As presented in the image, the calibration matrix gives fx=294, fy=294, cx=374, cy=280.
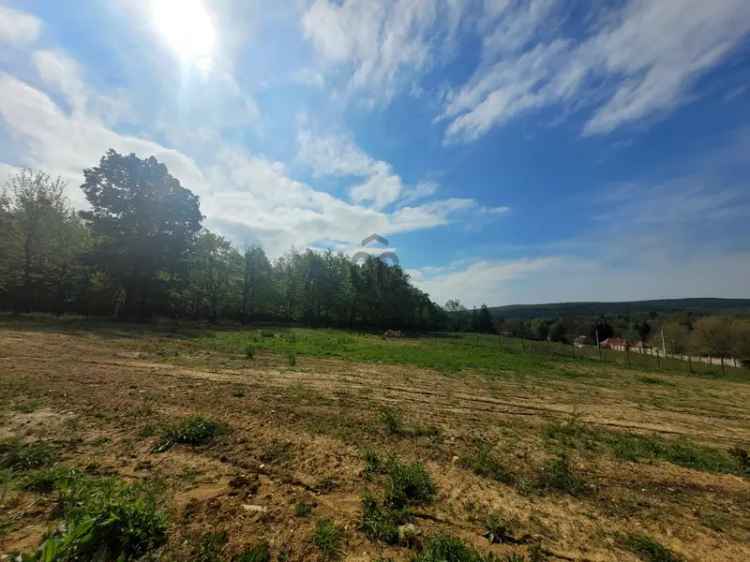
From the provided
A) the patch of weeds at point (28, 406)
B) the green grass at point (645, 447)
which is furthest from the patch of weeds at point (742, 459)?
the patch of weeds at point (28, 406)

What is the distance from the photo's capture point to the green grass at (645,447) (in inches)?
234

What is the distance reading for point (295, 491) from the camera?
4.03 meters

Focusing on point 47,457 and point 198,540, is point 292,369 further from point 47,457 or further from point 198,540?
point 198,540

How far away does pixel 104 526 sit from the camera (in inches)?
106

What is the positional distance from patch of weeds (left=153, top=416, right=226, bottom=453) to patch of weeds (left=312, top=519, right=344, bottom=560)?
2928 millimetres

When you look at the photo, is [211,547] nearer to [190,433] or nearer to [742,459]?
[190,433]

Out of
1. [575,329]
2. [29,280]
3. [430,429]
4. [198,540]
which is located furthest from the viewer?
[575,329]

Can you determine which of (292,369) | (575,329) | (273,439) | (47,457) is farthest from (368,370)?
(575,329)

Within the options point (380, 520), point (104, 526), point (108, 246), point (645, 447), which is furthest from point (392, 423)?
point (108, 246)

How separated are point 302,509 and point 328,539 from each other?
0.60 meters

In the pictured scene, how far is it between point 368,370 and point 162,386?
25.3 feet

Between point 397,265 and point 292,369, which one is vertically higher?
point 397,265

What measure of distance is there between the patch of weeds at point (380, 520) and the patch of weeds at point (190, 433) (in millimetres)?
3142

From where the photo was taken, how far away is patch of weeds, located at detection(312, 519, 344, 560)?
305cm
